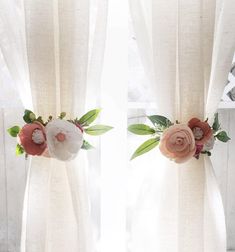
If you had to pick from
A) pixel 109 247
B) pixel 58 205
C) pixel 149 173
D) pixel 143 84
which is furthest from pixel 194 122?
pixel 109 247

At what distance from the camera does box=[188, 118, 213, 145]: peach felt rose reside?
2.90ft

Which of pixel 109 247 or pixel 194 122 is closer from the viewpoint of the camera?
pixel 194 122

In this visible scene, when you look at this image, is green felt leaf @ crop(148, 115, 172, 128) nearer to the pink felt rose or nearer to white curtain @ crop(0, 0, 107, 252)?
white curtain @ crop(0, 0, 107, 252)

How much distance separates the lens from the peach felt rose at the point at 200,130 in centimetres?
89

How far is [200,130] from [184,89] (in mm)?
132

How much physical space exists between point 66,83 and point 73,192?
34 cm

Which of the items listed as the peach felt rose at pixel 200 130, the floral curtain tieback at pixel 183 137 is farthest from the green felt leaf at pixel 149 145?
the peach felt rose at pixel 200 130

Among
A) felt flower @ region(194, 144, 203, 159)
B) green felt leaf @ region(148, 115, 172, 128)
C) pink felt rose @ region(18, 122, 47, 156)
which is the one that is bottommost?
felt flower @ region(194, 144, 203, 159)

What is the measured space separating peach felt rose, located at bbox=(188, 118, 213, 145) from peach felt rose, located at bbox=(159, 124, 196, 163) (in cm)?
3

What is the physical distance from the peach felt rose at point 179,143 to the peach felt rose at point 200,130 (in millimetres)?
28

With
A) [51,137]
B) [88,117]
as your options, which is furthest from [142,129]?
[51,137]

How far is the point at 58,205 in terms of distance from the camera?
3.03 ft

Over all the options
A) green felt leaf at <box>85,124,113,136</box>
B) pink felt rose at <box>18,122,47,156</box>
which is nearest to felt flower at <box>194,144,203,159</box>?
green felt leaf at <box>85,124,113,136</box>

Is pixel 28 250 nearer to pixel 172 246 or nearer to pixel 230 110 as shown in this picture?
pixel 172 246
